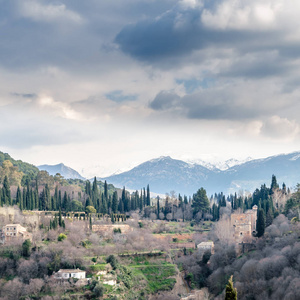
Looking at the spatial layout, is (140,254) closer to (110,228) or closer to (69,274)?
(110,228)

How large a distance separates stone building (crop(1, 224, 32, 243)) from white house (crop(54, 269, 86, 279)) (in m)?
10.5

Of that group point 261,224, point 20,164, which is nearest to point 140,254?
point 261,224

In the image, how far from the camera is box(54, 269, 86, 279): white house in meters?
59.1

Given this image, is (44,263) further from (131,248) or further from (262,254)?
(262,254)

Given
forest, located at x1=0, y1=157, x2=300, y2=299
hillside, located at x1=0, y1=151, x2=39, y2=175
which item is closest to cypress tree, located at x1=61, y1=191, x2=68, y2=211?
forest, located at x1=0, y1=157, x2=300, y2=299

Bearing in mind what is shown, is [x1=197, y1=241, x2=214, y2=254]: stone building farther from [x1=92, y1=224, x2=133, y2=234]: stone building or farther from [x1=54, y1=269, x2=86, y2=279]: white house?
[x1=54, y1=269, x2=86, y2=279]: white house

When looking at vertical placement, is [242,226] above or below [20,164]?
below

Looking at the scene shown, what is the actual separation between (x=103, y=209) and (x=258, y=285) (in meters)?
42.3

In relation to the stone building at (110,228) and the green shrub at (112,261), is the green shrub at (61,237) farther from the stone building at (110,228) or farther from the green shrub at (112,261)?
the stone building at (110,228)

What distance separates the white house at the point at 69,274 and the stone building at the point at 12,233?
10480 millimetres

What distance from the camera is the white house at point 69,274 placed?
2327 inches

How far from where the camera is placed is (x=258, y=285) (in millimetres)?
55062

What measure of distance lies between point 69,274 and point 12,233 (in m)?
13.1

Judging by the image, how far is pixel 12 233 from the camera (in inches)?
2685
